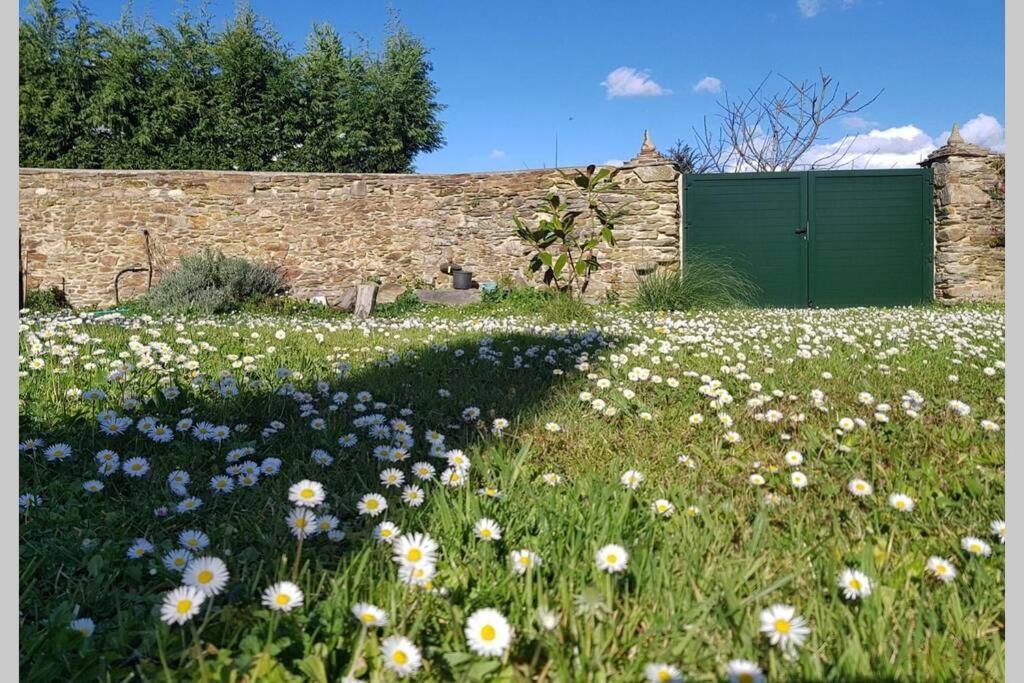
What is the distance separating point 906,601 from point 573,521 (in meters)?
0.72

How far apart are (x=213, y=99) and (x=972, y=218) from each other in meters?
14.9

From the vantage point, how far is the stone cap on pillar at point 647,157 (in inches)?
412

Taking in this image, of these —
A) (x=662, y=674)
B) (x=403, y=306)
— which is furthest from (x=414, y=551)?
(x=403, y=306)

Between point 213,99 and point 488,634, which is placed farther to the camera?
point 213,99

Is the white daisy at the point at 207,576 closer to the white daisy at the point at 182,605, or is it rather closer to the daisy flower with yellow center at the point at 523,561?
the white daisy at the point at 182,605

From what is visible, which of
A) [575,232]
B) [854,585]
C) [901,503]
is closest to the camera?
[854,585]

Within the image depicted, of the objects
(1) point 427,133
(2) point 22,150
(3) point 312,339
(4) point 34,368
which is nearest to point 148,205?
(2) point 22,150

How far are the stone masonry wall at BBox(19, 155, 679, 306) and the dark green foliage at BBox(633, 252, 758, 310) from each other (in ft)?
5.63

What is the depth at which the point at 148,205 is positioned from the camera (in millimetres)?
11508

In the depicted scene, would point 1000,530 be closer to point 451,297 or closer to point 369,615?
point 369,615

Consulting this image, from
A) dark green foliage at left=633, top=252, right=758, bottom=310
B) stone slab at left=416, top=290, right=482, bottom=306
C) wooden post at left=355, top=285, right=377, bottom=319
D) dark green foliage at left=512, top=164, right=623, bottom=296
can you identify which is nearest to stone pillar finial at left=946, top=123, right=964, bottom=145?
dark green foliage at left=633, top=252, right=758, bottom=310

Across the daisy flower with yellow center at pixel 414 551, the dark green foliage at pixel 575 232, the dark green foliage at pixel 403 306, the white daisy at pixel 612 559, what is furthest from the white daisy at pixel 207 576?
the dark green foliage at pixel 403 306

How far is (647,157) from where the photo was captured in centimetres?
1057

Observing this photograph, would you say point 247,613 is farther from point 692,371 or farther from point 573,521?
point 692,371
